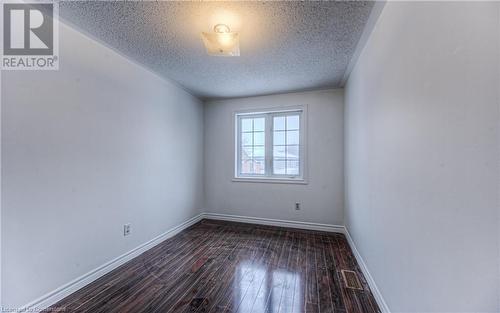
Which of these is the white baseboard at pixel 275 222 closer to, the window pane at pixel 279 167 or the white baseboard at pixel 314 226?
the white baseboard at pixel 314 226

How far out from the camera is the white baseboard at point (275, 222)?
10.6 ft

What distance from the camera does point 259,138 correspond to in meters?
3.81

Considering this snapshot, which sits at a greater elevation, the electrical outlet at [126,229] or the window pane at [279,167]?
the window pane at [279,167]

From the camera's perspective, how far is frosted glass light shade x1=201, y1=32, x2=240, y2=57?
5.57 feet

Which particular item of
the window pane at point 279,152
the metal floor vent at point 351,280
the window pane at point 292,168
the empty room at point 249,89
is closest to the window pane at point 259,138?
the window pane at point 279,152

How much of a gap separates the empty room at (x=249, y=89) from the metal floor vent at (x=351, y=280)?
0.06 feet

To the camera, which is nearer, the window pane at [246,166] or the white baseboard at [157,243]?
the white baseboard at [157,243]

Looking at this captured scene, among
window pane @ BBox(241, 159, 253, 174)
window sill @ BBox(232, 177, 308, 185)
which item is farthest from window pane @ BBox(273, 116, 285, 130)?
window sill @ BBox(232, 177, 308, 185)

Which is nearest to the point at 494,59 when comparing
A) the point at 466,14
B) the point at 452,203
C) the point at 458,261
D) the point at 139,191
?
the point at 466,14

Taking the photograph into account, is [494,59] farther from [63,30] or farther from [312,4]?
[63,30]

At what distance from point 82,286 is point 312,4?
3.04 metres

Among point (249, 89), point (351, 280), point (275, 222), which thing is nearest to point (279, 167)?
point (275, 222)

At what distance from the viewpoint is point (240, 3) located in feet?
4.90

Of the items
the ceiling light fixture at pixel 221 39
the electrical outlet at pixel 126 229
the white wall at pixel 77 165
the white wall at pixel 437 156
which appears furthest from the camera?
the electrical outlet at pixel 126 229
